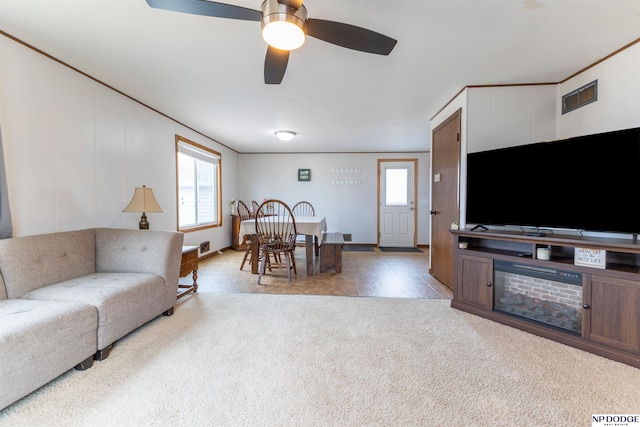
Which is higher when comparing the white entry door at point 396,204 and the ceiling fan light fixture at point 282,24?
the ceiling fan light fixture at point 282,24

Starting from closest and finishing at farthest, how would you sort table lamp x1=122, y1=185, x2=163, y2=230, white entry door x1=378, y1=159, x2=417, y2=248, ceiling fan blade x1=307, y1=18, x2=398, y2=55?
ceiling fan blade x1=307, y1=18, x2=398, y2=55 → table lamp x1=122, y1=185, x2=163, y2=230 → white entry door x1=378, y1=159, x2=417, y2=248

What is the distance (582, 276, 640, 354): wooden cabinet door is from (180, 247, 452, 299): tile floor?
1205mm

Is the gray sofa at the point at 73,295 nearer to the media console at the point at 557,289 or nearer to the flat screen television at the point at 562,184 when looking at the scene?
the media console at the point at 557,289

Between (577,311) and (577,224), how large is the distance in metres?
0.65

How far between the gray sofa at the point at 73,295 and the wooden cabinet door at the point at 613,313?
10.6ft

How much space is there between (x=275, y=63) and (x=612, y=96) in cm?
272

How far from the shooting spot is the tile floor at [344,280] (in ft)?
10.0

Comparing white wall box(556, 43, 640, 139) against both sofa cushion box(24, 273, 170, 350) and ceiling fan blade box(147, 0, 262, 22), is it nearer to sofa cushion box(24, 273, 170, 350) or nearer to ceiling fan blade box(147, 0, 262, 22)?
ceiling fan blade box(147, 0, 262, 22)

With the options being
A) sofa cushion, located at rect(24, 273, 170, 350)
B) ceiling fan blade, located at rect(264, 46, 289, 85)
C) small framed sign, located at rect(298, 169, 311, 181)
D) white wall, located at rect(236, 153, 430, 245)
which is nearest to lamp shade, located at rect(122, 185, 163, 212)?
sofa cushion, located at rect(24, 273, 170, 350)

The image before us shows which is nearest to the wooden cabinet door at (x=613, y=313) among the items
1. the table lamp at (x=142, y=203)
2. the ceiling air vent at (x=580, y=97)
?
the ceiling air vent at (x=580, y=97)

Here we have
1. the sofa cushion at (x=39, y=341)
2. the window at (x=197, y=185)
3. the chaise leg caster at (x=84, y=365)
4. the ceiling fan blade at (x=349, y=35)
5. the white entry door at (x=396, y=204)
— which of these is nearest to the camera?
the sofa cushion at (x=39, y=341)

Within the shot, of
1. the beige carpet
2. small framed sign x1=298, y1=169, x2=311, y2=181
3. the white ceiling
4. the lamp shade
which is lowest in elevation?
the beige carpet

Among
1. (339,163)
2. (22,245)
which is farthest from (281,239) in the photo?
(339,163)

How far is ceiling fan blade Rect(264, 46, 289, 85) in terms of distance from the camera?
1.70 meters
